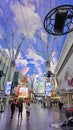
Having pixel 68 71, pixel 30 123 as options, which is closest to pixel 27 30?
pixel 68 71

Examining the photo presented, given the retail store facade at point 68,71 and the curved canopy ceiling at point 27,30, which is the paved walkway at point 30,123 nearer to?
the retail store facade at point 68,71

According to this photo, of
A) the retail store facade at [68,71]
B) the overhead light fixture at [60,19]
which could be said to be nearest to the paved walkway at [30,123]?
the retail store facade at [68,71]

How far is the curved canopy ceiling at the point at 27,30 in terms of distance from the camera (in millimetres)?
26562

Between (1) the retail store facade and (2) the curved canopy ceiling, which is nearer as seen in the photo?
(1) the retail store facade

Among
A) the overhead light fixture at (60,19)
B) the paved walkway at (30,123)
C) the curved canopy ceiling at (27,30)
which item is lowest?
the paved walkway at (30,123)

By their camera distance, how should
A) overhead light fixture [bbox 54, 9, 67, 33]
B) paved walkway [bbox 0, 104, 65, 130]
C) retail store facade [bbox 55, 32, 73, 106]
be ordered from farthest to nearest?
A: retail store facade [bbox 55, 32, 73, 106] → paved walkway [bbox 0, 104, 65, 130] → overhead light fixture [bbox 54, 9, 67, 33]

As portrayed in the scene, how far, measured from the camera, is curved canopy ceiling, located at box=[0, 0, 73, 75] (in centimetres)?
2656

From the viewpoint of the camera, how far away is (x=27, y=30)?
38.4 metres

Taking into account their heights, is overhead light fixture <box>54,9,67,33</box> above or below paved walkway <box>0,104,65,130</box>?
above

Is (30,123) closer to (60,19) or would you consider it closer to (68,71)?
(60,19)

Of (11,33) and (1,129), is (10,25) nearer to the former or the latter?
(11,33)

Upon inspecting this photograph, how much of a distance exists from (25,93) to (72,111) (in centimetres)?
2421

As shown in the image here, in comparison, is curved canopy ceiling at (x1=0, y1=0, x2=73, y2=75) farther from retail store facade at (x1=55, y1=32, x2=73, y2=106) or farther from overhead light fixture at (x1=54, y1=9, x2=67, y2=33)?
overhead light fixture at (x1=54, y1=9, x2=67, y2=33)

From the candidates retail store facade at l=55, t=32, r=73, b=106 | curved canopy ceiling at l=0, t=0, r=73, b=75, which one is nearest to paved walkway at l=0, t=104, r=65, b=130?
retail store facade at l=55, t=32, r=73, b=106
